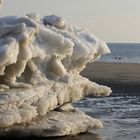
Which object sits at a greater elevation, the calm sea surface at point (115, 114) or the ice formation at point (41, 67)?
the ice formation at point (41, 67)

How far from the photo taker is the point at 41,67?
17.3 m

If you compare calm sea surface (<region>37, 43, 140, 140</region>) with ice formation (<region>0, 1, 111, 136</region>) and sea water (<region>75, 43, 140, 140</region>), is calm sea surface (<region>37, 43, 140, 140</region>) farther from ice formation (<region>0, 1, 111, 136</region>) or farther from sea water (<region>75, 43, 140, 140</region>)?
ice formation (<region>0, 1, 111, 136</region>)

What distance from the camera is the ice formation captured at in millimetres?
15141

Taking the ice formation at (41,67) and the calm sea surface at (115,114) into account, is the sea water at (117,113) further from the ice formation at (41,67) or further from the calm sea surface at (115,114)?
the ice formation at (41,67)

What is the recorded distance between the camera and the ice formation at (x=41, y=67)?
15.1m

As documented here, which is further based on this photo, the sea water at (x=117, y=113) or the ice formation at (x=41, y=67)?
the sea water at (x=117, y=113)

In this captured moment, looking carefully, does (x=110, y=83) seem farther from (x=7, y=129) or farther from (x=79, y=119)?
(x=7, y=129)

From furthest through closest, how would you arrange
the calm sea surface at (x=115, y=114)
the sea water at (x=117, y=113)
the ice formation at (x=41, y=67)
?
the sea water at (x=117, y=113), the calm sea surface at (x=115, y=114), the ice formation at (x=41, y=67)

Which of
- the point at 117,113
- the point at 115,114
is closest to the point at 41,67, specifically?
the point at 115,114

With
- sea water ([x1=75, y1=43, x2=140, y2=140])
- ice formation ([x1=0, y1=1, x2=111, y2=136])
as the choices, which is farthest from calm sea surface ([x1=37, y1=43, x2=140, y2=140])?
ice formation ([x1=0, y1=1, x2=111, y2=136])

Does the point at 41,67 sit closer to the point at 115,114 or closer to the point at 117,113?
the point at 115,114

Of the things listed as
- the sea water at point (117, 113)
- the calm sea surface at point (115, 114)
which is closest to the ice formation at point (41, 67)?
the calm sea surface at point (115, 114)

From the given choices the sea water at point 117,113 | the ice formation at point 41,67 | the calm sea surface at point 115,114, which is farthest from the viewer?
the sea water at point 117,113

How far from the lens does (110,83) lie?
1630 inches
